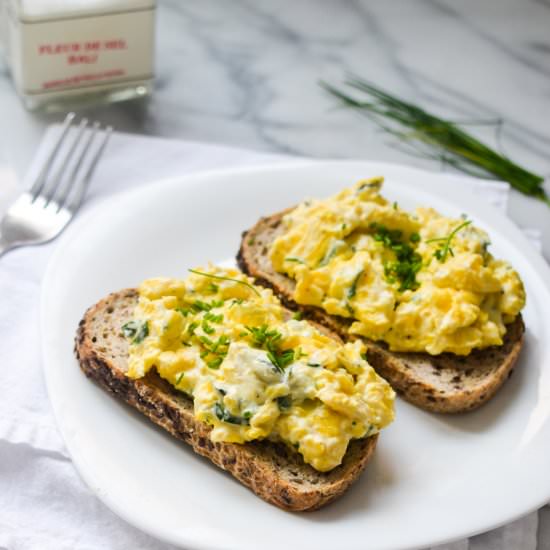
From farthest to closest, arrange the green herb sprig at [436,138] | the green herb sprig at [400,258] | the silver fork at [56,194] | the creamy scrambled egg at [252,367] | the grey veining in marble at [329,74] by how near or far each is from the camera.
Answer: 1. the grey veining in marble at [329,74]
2. the green herb sprig at [436,138]
3. the silver fork at [56,194]
4. the green herb sprig at [400,258]
5. the creamy scrambled egg at [252,367]

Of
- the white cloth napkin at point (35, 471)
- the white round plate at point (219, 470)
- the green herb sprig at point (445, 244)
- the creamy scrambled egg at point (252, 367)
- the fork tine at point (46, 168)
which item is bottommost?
the white cloth napkin at point (35, 471)

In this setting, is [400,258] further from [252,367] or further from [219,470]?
[219,470]

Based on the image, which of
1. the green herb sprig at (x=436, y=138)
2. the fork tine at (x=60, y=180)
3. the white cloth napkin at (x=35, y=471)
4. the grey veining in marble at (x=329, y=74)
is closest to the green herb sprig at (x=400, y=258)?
the white cloth napkin at (x=35, y=471)

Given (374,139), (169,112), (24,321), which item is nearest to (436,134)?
(374,139)

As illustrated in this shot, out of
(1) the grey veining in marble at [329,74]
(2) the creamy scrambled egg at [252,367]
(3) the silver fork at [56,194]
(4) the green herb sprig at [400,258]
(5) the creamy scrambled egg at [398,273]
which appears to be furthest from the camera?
(1) the grey veining in marble at [329,74]

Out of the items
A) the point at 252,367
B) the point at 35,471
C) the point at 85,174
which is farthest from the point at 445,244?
the point at 85,174

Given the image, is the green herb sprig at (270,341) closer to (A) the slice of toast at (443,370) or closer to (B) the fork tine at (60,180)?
(A) the slice of toast at (443,370)

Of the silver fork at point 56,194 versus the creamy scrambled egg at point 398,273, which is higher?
the creamy scrambled egg at point 398,273
